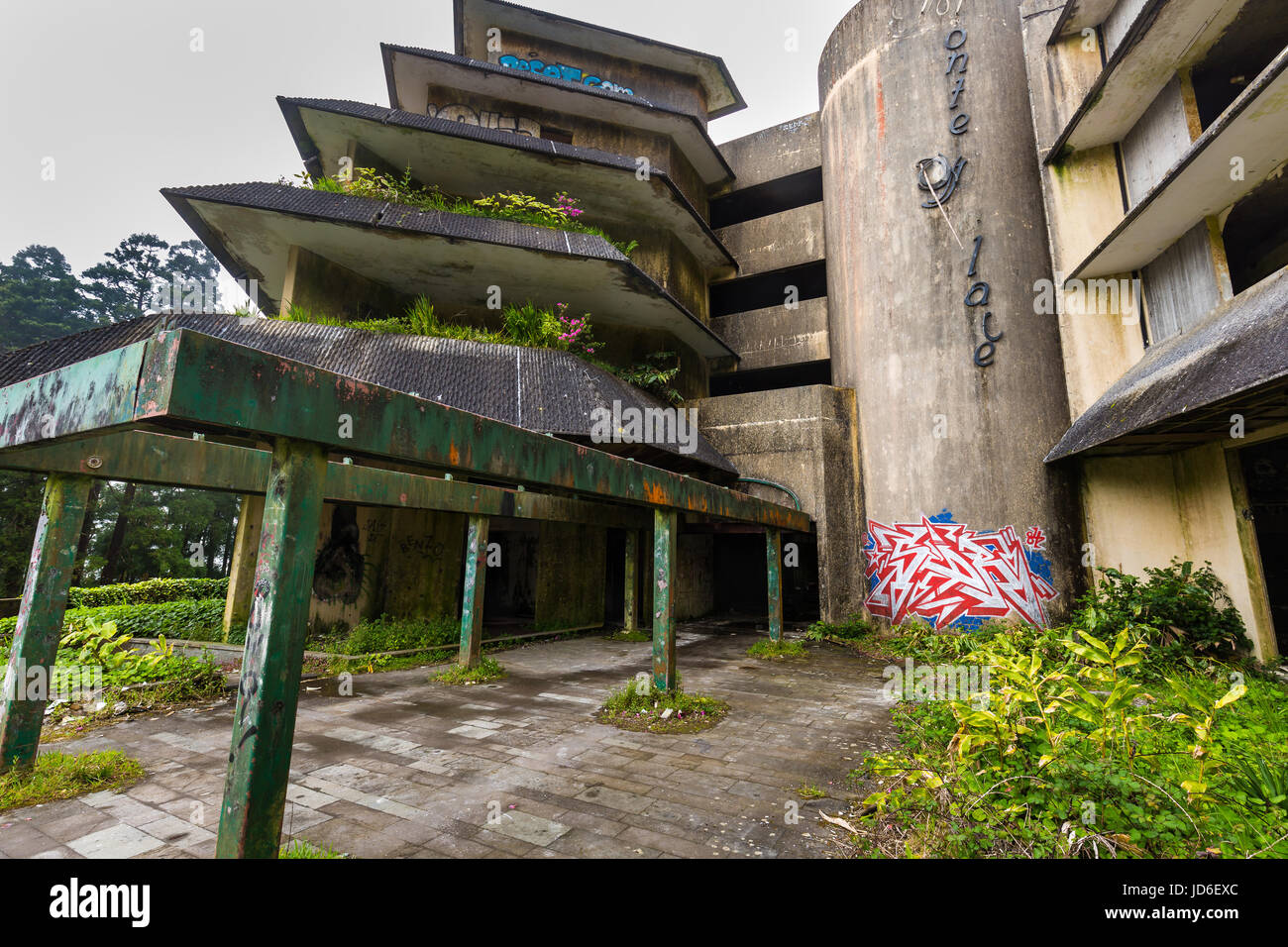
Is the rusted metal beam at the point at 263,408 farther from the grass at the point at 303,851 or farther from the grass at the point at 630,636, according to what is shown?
the grass at the point at 630,636

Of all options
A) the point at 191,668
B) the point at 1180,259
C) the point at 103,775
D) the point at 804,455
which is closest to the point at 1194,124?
the point at 1180,259

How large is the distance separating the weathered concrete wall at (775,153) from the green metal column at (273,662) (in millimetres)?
18602

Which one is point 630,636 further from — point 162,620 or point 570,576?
point 162,620

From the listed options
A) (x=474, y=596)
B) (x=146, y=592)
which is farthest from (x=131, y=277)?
(x=474, y=596)

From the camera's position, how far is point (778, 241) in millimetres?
16938

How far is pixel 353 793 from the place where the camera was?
3574 millimetres

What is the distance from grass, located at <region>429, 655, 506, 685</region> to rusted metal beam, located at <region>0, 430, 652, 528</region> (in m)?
2.17

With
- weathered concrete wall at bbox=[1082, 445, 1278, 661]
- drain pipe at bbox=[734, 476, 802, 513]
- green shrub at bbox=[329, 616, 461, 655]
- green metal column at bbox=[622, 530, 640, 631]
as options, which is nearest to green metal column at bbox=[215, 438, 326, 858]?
green shrub at bbox=[329, 616, 461, 655]

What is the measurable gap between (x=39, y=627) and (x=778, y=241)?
59.0 feet

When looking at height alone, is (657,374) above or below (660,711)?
above

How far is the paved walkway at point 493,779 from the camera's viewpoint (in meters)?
2.94

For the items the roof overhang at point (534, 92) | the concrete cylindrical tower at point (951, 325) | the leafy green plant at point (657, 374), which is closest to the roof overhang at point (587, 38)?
the roof overhang at point (534, 92)

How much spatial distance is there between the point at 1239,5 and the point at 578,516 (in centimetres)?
1188
